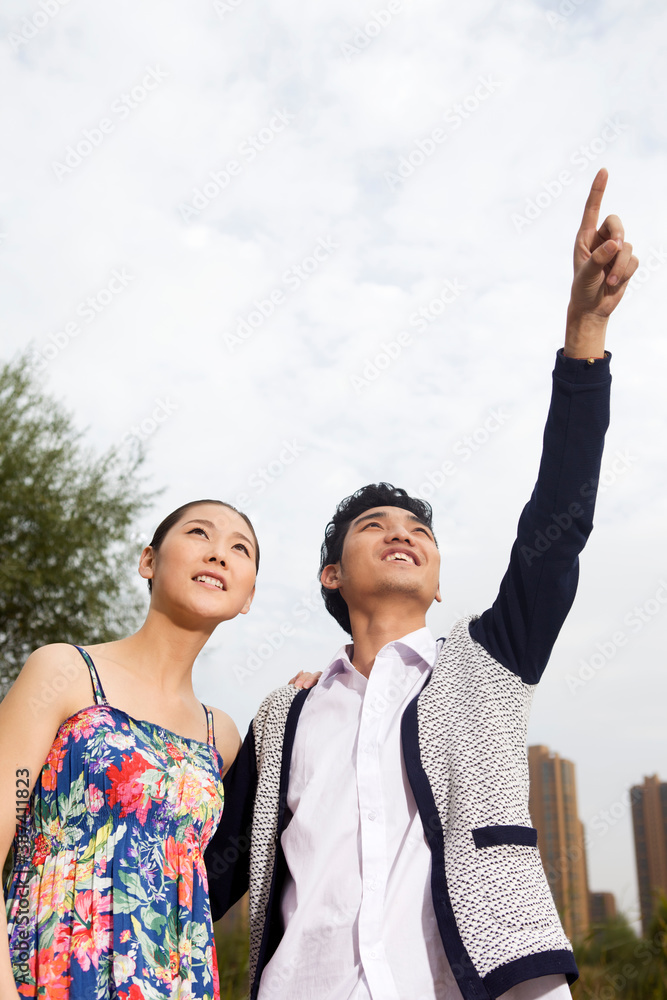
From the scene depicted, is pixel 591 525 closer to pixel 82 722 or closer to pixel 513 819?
pixel 513 819

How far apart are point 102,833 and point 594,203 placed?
2191 millimetres

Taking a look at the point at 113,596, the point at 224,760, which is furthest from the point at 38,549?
the point at 224,760

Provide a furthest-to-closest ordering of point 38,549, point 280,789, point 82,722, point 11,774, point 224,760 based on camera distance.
Answer: point 38,549, point 224,760, point 280,789, point 82,722, point 11,774

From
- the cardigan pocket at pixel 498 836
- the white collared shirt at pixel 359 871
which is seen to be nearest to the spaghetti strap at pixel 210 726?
the white collared shirt at pixel 359 871

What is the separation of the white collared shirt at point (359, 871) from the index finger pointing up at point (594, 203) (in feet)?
4.74

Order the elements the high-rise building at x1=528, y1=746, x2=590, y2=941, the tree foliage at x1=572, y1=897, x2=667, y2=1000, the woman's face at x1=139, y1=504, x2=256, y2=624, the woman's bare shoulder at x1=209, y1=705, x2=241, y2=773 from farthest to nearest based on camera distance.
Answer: the high-rise building at x1=528, y1=746, x2=590, y2=941, the tree foliage at x1=572, y1=897, x2=667, y2=1000, the woman's bare shoulder at x1=209, y1=705, x2=241, y2=773, the woman's face at x1=139, y1=504, x2=256, y2=624

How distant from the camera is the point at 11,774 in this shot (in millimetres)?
2156

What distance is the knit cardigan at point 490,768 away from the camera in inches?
82.9

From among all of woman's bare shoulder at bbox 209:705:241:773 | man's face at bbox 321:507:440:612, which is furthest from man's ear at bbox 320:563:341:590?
woman's bare shoulder at bbox 209:705:241:773

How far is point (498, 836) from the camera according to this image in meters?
2.22

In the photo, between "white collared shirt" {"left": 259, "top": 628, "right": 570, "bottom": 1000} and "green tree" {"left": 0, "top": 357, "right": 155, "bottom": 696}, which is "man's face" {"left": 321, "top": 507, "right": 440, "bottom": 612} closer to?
"white collared shirt" {"left": 259, "top": 628, "right": 570, "bottom": 1000}

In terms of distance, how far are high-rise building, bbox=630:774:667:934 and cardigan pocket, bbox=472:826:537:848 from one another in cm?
1215

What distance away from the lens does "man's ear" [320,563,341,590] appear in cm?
352

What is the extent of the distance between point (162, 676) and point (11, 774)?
629 mm
